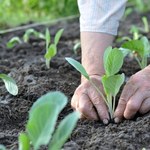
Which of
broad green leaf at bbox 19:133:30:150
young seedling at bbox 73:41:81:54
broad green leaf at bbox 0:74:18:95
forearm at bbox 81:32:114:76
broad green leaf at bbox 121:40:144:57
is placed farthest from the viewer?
young seedling at bbox 73:41:81:54

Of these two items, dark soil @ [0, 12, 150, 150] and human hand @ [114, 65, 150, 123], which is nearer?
dark soil @ [0, 12, 150, 150]

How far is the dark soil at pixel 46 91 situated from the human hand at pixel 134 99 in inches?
1.2

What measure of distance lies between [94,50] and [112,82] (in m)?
0.32

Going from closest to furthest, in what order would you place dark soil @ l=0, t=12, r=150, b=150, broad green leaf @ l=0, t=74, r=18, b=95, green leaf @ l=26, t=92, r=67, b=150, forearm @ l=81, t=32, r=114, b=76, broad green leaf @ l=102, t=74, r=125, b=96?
green leaf @ l=26, t=92, r=67, b=150
dark soil @ l=0, t=12, r=150, b=150
broad green leaf @ l=102, t=74, r=125, b=96
broad green leaf @ l=0, t=74, r=18, b=95
forearm @ l=81, t=32, r=114, b=76

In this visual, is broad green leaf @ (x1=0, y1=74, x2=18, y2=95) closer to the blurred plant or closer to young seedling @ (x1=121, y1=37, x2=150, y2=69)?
young seedling @ (x1=121, y1=37, x2=150, y2=69)

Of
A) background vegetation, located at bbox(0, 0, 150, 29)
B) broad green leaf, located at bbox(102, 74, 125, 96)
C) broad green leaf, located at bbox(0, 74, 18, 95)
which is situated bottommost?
background vegetation, located at bbox(0, 0, 150, 29)

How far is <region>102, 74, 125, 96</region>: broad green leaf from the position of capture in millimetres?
1749

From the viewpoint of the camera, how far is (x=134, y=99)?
5.85 ft

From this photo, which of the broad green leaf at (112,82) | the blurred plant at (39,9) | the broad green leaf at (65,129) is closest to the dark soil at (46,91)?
the broad green leaf at (112,82)

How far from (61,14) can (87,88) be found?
320cm

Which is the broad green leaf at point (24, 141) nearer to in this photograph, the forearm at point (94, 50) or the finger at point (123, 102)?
the finger at point (123, 102)

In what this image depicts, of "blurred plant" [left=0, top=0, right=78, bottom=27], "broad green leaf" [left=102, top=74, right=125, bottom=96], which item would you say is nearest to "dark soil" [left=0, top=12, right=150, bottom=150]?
"broad green leaf" [left=102, top=74, right=125, bottom=96]

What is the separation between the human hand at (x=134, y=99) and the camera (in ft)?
5.85

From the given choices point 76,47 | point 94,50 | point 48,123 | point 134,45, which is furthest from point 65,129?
point 76,47
